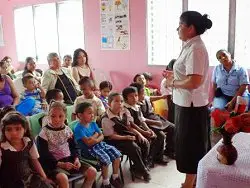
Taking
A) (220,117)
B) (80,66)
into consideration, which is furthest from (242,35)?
(220,117)

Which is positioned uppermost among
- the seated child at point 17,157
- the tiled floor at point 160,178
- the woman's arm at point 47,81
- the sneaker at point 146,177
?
the woman's arm at point 47,81

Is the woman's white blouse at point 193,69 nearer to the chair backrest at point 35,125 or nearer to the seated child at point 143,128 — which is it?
the seated child at point 143,128

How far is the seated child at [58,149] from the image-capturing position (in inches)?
86.6

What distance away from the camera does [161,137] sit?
10.2ft

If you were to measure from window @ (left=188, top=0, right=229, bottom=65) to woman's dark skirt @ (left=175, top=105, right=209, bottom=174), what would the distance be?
2.06 m

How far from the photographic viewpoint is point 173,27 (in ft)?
15.2

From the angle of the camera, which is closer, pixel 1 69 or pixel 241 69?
pixel 241 69

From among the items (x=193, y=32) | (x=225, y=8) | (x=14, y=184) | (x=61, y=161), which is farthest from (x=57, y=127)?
(x=225, y=8)

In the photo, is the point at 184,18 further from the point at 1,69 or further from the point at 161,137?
the point at 1,69

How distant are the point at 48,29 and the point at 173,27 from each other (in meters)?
2.92

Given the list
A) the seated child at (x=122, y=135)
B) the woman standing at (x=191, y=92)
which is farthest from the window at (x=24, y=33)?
the woman standing at (x=191, y=92)

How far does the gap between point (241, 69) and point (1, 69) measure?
3541 mm

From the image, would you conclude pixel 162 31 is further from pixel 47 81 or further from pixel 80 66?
pixel 47 81

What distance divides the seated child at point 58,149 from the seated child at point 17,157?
0.18m
